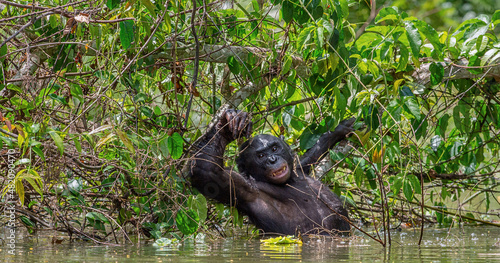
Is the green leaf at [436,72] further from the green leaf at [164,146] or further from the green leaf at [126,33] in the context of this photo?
the green leaf at [126,33]

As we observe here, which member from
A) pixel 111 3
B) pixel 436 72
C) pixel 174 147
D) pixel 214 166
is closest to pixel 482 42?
pixel 436 72

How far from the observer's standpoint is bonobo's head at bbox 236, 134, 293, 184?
18.2 ft

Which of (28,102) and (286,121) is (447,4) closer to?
(286,121)

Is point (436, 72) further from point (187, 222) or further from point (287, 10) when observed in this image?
point (187, 222)

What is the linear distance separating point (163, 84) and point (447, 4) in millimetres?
12110

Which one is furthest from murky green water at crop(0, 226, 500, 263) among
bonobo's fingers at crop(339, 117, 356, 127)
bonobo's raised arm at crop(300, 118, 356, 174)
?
bonobo's fingers at crop(339, 117, 356, 127)

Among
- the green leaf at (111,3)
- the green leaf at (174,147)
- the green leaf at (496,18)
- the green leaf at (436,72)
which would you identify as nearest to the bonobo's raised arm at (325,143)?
the green leaf at (436,72)

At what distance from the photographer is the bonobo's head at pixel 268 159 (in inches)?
218

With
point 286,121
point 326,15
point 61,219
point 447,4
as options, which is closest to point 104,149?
point 61,219

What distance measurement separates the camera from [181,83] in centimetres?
539

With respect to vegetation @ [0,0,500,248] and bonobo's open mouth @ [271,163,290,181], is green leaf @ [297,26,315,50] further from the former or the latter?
bonobo's open mouth @ [271,163,290,181]

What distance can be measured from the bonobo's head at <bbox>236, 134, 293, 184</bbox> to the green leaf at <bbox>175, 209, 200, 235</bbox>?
1.36 metres

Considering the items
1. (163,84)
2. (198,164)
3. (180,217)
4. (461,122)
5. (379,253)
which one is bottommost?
(379,253)

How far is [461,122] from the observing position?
18.7 ft
